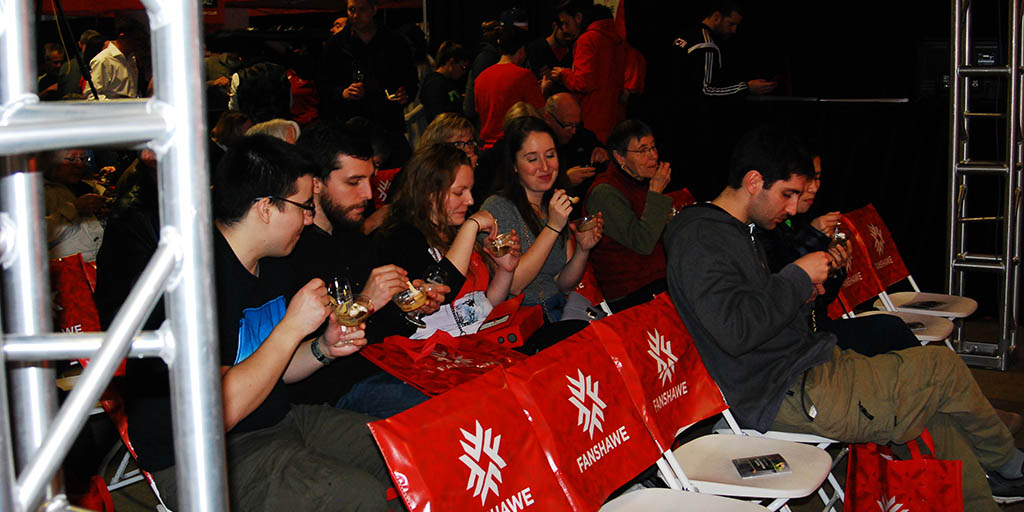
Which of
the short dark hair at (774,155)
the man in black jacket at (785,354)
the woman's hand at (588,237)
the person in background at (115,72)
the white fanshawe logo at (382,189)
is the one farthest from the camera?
the person in background at (115,72)

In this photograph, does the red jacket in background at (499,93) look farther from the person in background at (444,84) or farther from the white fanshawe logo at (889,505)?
the white fanshawe logo at (889,505)

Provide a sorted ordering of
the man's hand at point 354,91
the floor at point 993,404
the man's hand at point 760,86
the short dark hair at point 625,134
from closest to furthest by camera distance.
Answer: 1. the floor at point 993,404
2. the short dark hair at point 625,134
3. the man's hand at point 354,91
4. the man's hand at point 760,86

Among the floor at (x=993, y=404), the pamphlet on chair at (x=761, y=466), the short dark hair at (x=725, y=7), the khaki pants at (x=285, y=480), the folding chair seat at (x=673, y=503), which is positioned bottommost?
the floor at (x=993, y=404)

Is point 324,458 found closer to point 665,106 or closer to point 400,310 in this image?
point 400,310

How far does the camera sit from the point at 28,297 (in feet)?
3.76

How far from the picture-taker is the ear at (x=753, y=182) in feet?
11.5

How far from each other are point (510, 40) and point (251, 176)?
17.6 ft

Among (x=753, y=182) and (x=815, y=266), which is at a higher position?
(x=753, y=182)

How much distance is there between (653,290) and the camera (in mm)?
4660

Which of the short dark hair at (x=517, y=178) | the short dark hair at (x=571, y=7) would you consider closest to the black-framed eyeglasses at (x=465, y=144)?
the short dark hair at (x=517, y=178)

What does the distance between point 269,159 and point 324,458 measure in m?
0.86

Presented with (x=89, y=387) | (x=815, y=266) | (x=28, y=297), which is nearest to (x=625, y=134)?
(x=815, y=266)

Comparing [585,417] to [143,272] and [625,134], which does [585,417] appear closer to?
[143,272]

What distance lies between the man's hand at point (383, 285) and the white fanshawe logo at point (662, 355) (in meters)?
0.87
